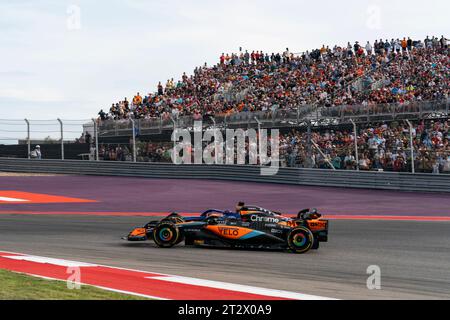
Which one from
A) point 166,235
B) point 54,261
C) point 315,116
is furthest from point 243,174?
point 54,261

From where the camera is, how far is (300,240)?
11609 mm

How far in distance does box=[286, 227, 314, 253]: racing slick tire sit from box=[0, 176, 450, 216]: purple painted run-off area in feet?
26.3

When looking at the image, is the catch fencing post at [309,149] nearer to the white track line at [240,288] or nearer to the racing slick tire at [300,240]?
the racing slick tire at [300,240]

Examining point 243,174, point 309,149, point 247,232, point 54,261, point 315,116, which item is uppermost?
point 315,116

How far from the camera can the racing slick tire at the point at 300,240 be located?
11.5 m

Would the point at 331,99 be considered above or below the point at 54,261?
above

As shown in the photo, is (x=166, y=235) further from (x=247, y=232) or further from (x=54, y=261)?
(x=54, y=261)

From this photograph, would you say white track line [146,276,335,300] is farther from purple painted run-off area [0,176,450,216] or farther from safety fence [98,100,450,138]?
safety fence [98,100,450,138]

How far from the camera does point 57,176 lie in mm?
31469

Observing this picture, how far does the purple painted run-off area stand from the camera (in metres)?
20.5

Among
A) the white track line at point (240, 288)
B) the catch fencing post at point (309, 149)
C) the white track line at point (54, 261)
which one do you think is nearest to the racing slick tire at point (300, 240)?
the white track line at point (240, 288)

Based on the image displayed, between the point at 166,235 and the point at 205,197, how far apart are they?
1172 centimetres

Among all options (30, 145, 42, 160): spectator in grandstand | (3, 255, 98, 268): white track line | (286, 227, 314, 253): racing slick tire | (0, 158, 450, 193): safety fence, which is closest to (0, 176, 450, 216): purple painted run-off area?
(0, 158, 450, 193): safety fence
